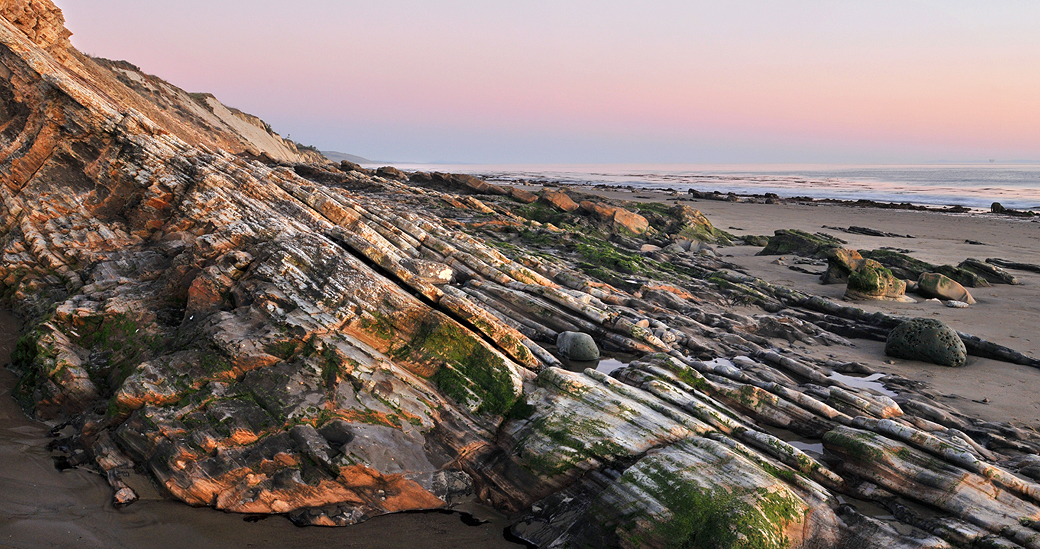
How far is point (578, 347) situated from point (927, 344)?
6784 mm

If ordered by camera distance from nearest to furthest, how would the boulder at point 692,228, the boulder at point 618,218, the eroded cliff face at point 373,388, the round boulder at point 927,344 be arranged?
the eroded cliff face at point 373,388, the round boulder at point 927,344, the boulder at point 618,218, the boulder at point 692,228

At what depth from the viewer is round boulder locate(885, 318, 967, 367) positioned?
10.2 meters

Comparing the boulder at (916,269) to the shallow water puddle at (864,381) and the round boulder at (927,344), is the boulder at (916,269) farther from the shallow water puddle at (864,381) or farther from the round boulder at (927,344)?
the shallow water puddle at (864,381)

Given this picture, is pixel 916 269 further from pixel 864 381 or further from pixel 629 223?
pixel 864 381

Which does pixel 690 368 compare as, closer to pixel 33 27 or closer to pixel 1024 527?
pixel 1024 527

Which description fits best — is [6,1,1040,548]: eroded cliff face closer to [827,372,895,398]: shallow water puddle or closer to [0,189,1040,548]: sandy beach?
[0,189,1040,548]: sandy beach

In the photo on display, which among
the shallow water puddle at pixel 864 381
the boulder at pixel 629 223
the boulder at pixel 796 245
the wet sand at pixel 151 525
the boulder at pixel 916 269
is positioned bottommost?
the wet sand at pixel 151 525

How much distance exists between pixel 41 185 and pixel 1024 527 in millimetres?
15272

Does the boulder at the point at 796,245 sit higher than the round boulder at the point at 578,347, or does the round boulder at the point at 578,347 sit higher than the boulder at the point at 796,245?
the boulder at the point at 796,245

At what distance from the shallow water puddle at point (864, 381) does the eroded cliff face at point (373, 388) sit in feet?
1.22

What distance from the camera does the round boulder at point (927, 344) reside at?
10.2m

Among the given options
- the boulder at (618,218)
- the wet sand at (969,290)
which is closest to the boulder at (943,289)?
the wet sand at (969,290)

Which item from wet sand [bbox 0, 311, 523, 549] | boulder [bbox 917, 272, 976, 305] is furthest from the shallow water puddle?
boulder [bbox 917, 272, 976, 305]

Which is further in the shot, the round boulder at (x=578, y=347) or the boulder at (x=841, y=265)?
the boulder at (x=841, y=265)
